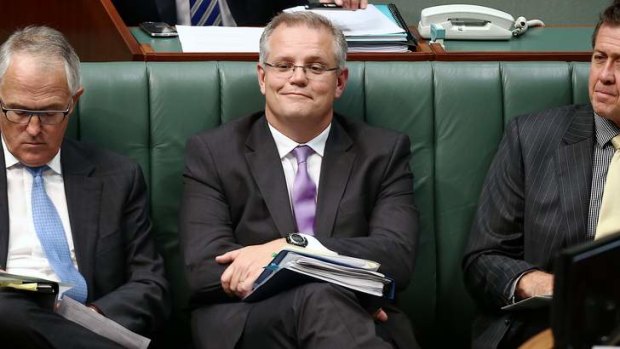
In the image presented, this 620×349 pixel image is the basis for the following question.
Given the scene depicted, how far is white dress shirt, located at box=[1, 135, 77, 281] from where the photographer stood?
110 inches

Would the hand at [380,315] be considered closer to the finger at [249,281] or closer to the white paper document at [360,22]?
the finger at [249,281]

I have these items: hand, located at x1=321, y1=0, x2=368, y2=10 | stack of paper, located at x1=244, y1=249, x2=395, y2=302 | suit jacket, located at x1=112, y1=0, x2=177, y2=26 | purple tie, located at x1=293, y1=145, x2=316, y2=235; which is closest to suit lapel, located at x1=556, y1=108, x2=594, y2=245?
stack of paper, located at x1=244, y1=249, x2=395, y2=302

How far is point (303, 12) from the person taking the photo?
3.07 meters

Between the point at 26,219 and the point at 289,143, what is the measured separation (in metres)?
0.64

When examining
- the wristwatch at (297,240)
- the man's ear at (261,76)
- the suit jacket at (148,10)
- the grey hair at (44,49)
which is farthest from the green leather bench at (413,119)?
the suit jacket at (148,10)

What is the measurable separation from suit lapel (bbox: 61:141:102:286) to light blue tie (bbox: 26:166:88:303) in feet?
0.08

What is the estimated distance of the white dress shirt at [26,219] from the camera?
9.18 ft

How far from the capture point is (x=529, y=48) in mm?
3408

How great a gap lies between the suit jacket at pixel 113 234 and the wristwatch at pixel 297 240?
1.10 feet

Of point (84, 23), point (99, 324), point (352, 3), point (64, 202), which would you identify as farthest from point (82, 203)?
point (352, 3)

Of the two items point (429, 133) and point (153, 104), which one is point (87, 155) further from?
point (429, 133)

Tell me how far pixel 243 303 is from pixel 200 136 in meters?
0.46

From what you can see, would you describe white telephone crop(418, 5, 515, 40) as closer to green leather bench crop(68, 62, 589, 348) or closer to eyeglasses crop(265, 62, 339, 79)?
green leather bench crop(68, 62, 589, 348)

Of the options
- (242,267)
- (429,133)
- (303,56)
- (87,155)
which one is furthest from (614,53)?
(87,155)
